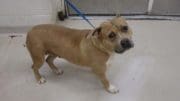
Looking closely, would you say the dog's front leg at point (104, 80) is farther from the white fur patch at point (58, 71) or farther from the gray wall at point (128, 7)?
the gray wall at point (128, 7)

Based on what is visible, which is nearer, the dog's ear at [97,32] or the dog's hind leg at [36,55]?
the dog's ear at [97,32]

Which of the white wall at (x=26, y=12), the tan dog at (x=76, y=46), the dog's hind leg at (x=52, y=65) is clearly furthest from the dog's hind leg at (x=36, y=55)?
the white wall at (x=26, y=12)

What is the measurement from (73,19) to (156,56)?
888 millimetres

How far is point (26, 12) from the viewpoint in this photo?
253 centimetres

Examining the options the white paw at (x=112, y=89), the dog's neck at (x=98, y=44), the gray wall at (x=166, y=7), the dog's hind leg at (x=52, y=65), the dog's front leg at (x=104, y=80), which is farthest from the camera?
the gray wall at (x=166, y=7)

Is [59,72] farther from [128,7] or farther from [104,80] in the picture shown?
[128,7]

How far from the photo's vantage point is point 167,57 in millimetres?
2268

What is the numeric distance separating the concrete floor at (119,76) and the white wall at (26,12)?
22cm

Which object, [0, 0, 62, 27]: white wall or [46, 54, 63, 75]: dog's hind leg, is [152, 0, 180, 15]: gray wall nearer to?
[0, 0, 62, 27]: white wall

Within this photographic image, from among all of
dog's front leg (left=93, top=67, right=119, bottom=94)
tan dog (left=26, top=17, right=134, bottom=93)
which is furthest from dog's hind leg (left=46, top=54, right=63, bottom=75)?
dog's front leg (left=93, top=67, right=119, bottom=94)

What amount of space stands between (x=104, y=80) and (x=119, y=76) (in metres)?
0.22

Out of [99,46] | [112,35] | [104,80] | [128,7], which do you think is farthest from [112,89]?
[128,7]

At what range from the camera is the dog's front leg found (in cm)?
190

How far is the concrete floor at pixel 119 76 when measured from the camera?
2033 millimetres
